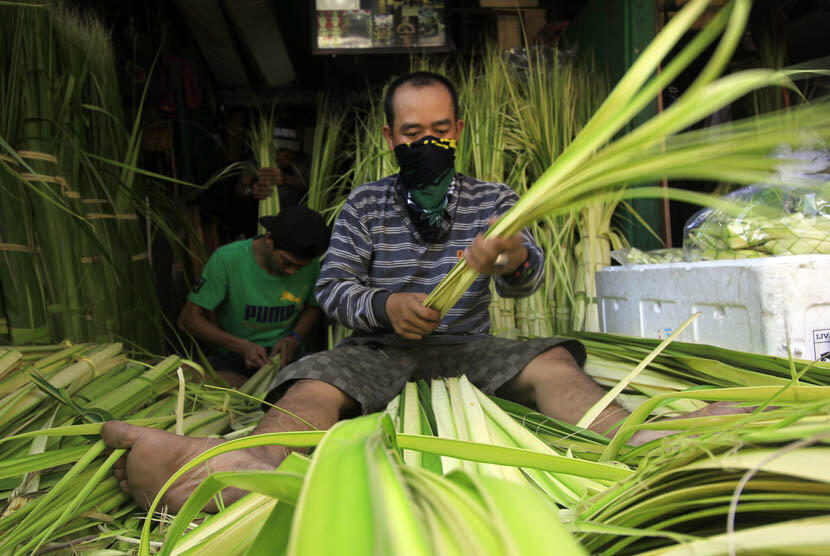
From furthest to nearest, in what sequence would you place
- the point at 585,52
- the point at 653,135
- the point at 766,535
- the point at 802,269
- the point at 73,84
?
the point at 585,52 < the point at 73,84 < the point at 802,269 < the point at 653,135 < the point at 766,535

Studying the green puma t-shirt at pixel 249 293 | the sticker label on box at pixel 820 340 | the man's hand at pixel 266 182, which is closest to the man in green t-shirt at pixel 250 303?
the green puma t-shirt at pixel 249 293

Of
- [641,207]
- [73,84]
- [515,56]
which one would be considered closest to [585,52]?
[515,56]

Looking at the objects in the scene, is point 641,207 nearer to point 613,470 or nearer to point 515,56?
point 515,56

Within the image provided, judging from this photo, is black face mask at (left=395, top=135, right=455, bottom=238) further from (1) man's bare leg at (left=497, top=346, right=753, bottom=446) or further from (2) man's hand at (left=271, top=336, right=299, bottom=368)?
(2) man's hand at (left=271, top=336, right=299, bottom=368)

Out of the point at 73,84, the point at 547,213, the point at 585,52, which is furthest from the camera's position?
the point at 585,52

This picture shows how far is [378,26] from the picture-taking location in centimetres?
293

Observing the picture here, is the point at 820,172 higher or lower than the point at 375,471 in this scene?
higher

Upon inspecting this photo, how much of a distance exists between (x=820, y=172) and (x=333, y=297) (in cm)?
136

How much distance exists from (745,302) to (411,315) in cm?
76

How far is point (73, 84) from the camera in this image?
171cm

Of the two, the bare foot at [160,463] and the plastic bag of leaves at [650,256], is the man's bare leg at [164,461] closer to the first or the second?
Result: the bare foot at [160,463]

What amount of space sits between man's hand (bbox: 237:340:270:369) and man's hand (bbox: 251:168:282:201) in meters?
0.91

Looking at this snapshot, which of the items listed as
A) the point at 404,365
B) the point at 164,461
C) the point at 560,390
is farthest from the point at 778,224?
the point at 164,461

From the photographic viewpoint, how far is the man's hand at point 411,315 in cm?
124
